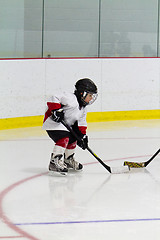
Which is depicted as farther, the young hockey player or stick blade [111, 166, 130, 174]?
stick blade [111, 166, 130, 174]

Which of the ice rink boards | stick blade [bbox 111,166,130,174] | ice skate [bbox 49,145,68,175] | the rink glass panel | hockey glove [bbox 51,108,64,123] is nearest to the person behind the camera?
the ice rink boards

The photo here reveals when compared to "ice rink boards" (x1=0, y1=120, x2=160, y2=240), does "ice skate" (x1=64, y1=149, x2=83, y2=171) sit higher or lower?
higher

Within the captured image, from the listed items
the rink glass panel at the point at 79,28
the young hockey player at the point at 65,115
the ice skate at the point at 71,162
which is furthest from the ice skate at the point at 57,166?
the rink glass panel at the point at 79,28

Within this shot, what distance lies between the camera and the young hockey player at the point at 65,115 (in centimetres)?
452

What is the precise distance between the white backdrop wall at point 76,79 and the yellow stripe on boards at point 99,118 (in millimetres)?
59

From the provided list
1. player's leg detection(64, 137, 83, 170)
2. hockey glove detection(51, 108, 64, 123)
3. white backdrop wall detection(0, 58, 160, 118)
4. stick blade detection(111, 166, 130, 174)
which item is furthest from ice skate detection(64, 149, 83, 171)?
white backdrop wall detection(0, 58, 160, 118)

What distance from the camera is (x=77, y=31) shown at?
8.34m

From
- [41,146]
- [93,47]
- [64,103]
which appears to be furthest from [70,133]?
[93,47]

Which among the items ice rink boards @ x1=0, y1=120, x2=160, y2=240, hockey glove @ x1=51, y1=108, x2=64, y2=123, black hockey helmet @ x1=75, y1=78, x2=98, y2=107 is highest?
black hockey helmet @ x1=75, y1=78, x2=98, y2=107

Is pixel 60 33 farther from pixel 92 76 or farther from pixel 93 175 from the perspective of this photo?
pixel 93 175

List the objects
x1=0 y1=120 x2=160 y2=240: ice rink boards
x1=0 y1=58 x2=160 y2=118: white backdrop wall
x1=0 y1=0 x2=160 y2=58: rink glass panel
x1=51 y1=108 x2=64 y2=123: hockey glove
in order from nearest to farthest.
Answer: x1=0 y1=120 x2=160 y2=240: ice rink boards, x1=51 y1=108 x2=64 y2=123: hockey glove, x1=0 y1=58 x2=160 y2=118: white backdrop wall, x1=0 y1=0 x2=160 y2=58: rink glass panel

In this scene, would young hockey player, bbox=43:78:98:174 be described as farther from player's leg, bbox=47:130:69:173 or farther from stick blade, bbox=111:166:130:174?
stick blade, bbox=111:166:130:174

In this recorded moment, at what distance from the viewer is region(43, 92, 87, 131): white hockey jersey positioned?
4527 mm

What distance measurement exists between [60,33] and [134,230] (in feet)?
17.6
